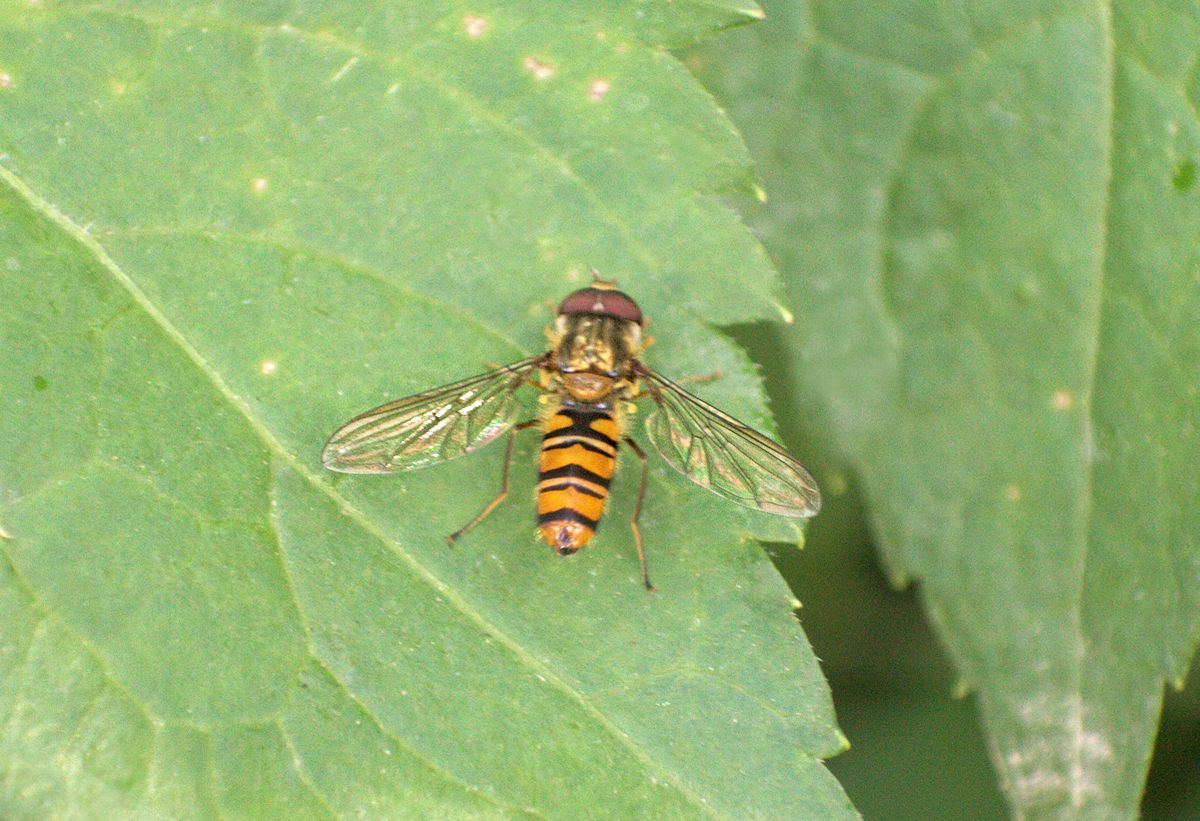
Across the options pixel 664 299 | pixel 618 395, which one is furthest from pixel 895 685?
pixel 664 299

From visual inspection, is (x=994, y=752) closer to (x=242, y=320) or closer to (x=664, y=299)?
(x=664, y=299)

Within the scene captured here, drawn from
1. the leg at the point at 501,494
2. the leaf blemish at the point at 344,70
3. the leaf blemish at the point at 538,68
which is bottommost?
the leg at the point at 501,494

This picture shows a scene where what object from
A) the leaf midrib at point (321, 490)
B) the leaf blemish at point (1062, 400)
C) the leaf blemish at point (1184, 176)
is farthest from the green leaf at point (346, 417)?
the leaf blemish at point (1184, 176)

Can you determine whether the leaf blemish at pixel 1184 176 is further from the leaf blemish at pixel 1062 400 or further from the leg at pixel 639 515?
the leg at pixel 639 515

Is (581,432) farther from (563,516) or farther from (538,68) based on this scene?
(538,68)

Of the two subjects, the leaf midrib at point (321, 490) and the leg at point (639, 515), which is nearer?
the leaf midrib at point (321, 490)

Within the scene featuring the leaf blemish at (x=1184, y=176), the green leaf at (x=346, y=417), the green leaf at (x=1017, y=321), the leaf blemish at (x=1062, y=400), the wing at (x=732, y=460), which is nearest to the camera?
the green leaf at (x=346, y=417)

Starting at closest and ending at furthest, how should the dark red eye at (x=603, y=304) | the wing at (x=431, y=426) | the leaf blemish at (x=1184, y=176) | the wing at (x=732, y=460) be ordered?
1. the wing at (x=431, y=426)
2. the wing at (x=732, y=460)
3. the dark red eye at (x=603, y=304)
4. the leaf blemish at (x=1184, y=176)
